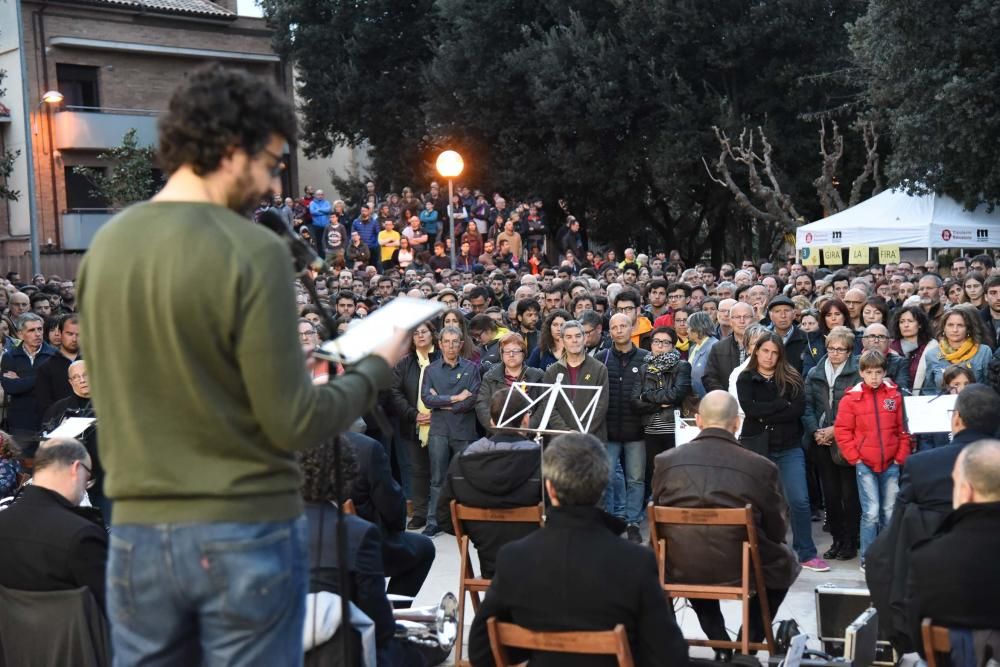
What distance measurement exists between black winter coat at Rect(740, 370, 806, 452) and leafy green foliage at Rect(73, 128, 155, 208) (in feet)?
73.0

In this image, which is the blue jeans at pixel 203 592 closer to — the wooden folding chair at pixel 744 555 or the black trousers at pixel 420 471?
the wooden folding chair at pixel 744 555

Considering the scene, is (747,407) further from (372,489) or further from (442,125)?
(442,125)

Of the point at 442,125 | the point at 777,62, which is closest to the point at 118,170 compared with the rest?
the point at 442,125

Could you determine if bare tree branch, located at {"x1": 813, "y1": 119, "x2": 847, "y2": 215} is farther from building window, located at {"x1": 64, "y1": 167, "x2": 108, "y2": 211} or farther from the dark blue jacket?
the dark blue jacket

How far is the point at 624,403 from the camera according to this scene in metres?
9.62

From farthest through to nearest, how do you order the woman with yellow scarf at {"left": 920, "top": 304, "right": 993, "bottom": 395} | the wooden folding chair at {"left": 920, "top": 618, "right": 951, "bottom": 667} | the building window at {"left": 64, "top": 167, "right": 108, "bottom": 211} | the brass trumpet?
the building window at {"left": 64, "top": 167, "right": 108, "bottom": 211}
the woman with yellow scarf at {"left": 920, "top": 304, "right": 993, "bottom": 395}
the brass trumpet
the wooden folding chair at {"left": 920, "top": 618, "right": 951, "bottom": 667}

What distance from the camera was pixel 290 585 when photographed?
99.5 inches

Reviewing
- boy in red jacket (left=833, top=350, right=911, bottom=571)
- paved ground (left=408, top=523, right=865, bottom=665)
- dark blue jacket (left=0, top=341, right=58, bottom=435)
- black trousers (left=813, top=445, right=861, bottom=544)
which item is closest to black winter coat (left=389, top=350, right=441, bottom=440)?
paved ground (left=408, top=523, right=865, bottom=665)

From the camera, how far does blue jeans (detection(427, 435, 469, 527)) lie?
32.9 ft

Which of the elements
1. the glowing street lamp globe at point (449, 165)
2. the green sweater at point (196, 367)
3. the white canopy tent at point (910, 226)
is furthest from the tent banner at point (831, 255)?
the green sweater at point (196, 367)

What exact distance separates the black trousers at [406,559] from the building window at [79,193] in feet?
94.5

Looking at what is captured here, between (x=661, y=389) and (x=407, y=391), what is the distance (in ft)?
7.33

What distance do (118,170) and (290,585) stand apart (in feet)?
92.7

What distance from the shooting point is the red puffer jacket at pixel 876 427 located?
8.27 metres
